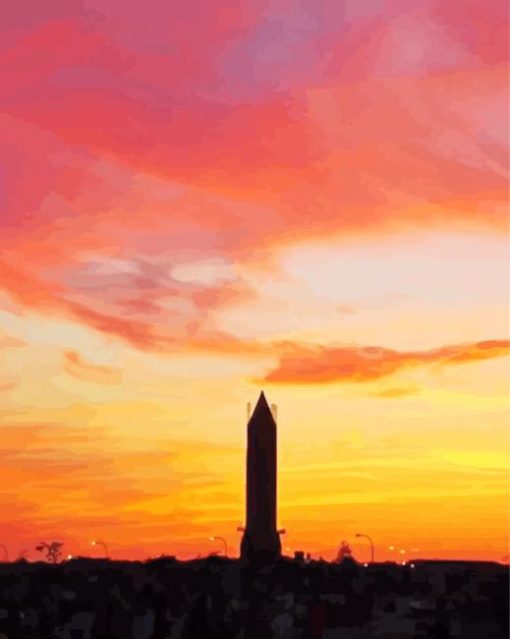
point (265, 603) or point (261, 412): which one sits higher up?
point (261, 412)

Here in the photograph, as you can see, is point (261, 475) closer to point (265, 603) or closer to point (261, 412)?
point (261, 412)

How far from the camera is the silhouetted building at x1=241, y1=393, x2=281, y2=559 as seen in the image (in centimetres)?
11712

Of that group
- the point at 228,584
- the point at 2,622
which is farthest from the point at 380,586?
the point at 2,622

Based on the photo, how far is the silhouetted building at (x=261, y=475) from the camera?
11712 centimetres

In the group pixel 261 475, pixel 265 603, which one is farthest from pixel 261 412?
pixel 265 603

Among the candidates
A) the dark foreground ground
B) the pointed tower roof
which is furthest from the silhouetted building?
the dark foreground ground

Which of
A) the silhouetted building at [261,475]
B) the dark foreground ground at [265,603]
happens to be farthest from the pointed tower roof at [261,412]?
the dark foreground ground at [265,603]

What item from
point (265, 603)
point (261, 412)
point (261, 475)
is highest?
point (261, 412)

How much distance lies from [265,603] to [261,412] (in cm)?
7788

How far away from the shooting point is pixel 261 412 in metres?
117

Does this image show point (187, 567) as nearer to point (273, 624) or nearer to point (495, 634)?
point (273, 624)

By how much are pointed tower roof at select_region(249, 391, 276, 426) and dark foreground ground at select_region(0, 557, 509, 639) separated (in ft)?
241

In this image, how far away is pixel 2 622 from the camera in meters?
41.0

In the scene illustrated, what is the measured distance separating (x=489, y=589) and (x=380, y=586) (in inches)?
126
